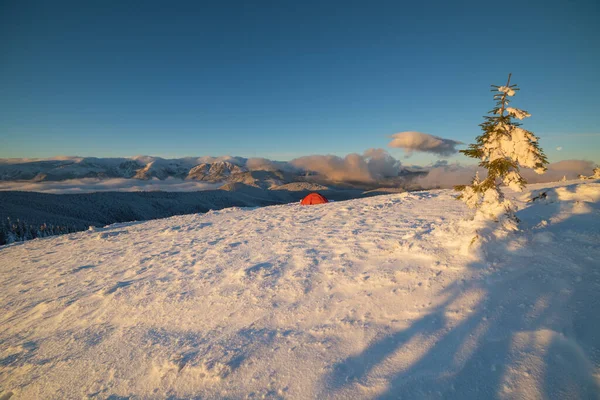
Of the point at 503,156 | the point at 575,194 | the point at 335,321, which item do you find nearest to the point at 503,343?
the point at 335,321

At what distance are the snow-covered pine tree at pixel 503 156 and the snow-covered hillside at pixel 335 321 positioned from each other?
748mm

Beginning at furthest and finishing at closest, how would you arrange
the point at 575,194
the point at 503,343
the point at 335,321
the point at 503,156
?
1. the point at 575,194
2. the point at 503,156
3. the point at 335,321
4. the point at 503,343

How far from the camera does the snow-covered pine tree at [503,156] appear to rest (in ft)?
19.6

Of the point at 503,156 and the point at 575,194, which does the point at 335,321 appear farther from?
the point at 575,194

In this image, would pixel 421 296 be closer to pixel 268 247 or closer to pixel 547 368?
pixel 547 368

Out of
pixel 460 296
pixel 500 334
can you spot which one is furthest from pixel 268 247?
pixel 500 334

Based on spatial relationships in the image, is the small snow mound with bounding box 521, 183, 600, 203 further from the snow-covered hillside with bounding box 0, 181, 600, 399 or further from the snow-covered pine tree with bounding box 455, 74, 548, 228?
the snow-covered pine tree with bounding box 455, 74, 548, 228

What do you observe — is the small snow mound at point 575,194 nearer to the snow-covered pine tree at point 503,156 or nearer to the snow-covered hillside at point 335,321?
the snow-covered hillside at point 335,321

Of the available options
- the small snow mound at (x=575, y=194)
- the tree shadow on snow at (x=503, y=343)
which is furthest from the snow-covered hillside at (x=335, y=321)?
the small snow mound at (x=575, y=194)

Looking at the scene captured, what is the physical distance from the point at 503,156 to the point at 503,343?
4.74 metres

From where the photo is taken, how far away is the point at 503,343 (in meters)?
3.65

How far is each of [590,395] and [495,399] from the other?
1026 millimetres

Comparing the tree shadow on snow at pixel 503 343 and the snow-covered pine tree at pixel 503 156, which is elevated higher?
the snow-covered pine tree at pixel 503 156

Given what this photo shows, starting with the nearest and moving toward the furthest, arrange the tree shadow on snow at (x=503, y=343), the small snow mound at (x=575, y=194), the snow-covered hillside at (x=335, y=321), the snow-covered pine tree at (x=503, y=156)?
the tree shadow on snow at (x=503, y=343), the snow-covered hillside at (x=335, y=321), the snow-covered pine tree at (x=503, y=156), the small snow mound at (x=575, y=194)
